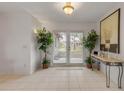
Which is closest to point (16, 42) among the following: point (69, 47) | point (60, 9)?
point (60, 9)

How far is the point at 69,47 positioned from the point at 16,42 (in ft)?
10.2

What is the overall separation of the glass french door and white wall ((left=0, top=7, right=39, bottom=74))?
250 cm

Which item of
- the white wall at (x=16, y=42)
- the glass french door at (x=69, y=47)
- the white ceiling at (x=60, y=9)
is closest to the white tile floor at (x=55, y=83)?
the white wall at (x=16, y=42)

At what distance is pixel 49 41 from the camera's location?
6547mm

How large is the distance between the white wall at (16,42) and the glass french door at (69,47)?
98.3 inches

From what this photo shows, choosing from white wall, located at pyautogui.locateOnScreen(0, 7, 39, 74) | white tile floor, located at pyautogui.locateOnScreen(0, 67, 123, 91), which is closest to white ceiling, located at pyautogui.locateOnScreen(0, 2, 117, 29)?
white wall, located at pyautogui.locateOnScreen(0, 7, 39, 74)

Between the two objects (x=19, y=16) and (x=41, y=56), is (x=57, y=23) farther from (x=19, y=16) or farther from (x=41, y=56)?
(x=19, y=16)

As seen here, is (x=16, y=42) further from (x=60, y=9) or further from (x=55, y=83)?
(x=55, y=83)

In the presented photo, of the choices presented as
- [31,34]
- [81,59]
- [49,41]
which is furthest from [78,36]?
[31,34]

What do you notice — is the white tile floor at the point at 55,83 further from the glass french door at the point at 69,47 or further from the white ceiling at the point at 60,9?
the glass french door at the point at 69,47

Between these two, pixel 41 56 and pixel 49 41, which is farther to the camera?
pixel 41 56

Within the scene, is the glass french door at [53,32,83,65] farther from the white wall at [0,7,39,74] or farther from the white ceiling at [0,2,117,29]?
the white wall at [0,7,39,74]

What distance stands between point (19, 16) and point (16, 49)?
123 cm

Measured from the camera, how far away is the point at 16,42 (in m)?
5.49
